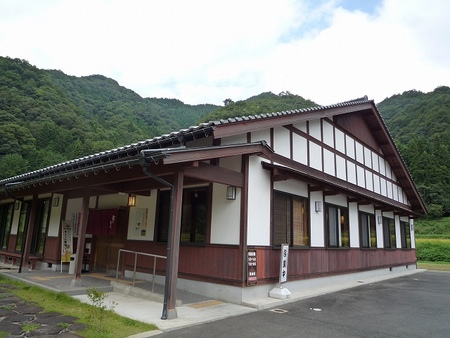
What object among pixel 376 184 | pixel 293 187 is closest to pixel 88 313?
pixel 293 187

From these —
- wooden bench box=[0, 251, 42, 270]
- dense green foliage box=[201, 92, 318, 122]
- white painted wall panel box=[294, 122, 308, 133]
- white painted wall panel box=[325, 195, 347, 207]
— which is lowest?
wooden bench box=[0, 251, 42, 270]

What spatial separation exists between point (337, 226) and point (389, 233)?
612cm

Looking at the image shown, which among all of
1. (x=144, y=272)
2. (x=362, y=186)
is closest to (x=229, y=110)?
(x=362, y=186)

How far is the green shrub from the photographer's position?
25.8 metres

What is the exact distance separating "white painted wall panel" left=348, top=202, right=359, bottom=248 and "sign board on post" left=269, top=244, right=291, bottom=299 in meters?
4.96

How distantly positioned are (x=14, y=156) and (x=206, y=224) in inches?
1124

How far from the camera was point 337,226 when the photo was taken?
432 inches

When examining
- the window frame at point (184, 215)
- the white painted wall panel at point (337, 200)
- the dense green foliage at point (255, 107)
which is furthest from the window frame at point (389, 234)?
the dense green foliage at point (255, 107)

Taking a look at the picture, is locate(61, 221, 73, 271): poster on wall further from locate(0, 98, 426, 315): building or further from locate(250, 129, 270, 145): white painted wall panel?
locate(250, 129, 270, 145): white painted wall panel

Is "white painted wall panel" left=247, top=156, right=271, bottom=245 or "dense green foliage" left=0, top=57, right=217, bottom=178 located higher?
"dense green foliage" left=0, top=57, right=217, bottom=178

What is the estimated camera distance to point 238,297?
22.4 ft

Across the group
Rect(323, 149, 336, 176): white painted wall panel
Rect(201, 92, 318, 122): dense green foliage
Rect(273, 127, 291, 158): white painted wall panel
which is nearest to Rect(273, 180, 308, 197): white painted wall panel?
Rect(273, 127, 291, 158): white painted wall panel

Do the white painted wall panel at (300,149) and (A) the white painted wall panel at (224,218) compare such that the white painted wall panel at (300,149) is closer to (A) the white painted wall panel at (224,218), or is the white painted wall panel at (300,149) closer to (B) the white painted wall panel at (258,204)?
(B) the white painted wall panel at (258,204)

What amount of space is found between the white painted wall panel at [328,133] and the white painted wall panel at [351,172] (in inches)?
61.3
